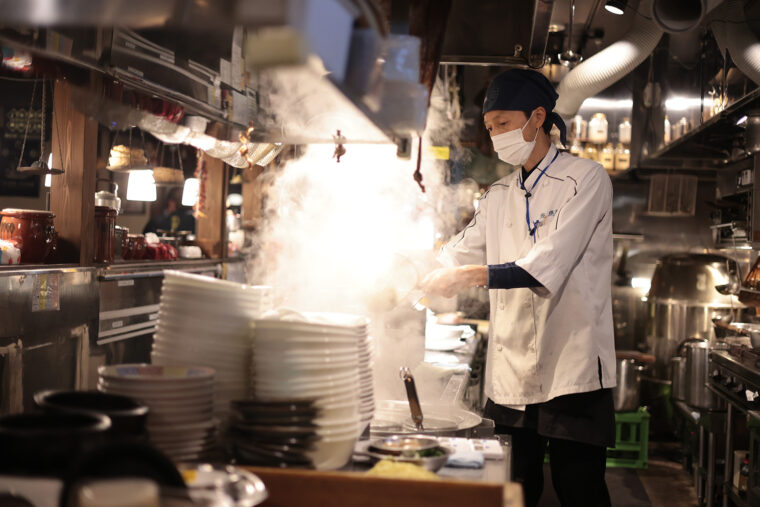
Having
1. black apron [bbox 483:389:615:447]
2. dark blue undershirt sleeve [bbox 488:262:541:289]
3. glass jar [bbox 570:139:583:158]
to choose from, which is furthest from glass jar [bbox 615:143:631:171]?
dark blue undershirt sleeve [bbox 488:262:541:289]

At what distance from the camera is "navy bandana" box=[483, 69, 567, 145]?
2721 millimetres

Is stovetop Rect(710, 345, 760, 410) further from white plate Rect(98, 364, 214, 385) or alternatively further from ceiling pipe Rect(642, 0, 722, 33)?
white plate Rect(98, 364, 214, 385)

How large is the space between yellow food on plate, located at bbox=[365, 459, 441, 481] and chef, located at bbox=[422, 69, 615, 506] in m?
1.05

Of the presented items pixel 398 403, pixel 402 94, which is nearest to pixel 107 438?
pixel 402 94

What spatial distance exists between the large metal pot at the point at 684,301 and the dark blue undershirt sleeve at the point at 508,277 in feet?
17.9

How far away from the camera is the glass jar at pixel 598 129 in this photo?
28.1ft

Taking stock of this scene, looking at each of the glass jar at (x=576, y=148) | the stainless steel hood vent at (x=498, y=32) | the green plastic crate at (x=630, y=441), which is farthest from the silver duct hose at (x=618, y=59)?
the stainless steel hood vent at (x=498, y=32)

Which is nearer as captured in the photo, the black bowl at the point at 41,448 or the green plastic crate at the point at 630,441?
the black bowl at the point at 41,448

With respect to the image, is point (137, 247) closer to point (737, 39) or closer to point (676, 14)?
point (676, 14)

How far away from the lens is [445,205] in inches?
255

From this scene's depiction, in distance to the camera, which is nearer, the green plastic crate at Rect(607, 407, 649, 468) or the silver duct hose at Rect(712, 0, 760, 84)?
the silver duct hose at Rect(712, 0, 760, 84)

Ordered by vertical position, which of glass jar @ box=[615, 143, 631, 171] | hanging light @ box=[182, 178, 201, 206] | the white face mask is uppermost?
glass jar @ box=[615, 143, 631, 171]

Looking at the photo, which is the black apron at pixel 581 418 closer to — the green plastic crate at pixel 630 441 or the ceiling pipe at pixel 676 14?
the ceiling pipe at pixel 676 14

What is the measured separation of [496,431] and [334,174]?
4.33 feet
